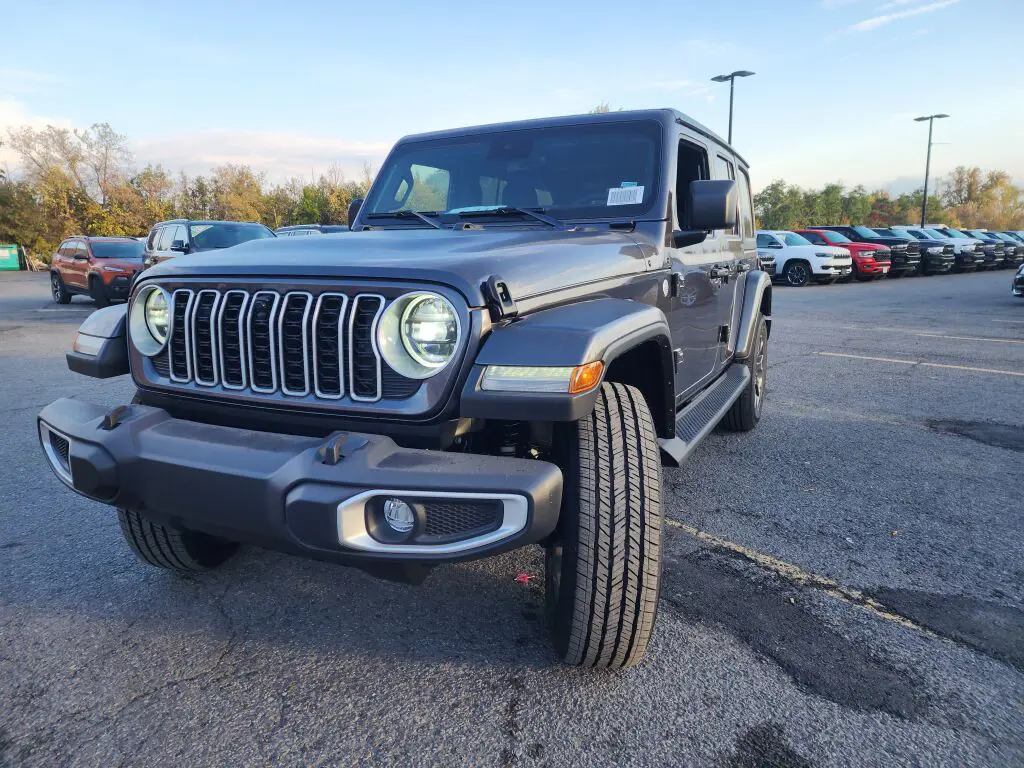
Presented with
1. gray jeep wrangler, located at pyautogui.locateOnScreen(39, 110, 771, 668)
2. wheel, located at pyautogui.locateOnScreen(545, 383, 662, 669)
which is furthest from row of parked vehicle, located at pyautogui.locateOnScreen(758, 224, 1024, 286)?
wheel, located at pyautogui.locateOnScreen(545, 383, 662, 669)

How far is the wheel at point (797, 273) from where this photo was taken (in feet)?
68.0

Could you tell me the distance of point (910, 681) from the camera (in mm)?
2189

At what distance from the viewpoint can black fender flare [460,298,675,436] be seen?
181 centimetres

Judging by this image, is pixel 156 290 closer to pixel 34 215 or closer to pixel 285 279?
pixel 285 279

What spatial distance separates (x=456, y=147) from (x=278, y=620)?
2.35m

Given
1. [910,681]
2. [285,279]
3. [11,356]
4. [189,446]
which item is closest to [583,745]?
[910,681]

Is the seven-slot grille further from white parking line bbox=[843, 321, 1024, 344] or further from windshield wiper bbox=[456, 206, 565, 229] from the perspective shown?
white parking line bbox=[843, 321, 1024, 344]

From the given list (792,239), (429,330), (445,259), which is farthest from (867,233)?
(429,330)

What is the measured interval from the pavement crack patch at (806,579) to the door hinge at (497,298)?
1.75 meters

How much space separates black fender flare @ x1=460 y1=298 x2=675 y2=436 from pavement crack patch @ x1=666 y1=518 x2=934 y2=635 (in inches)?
55.4

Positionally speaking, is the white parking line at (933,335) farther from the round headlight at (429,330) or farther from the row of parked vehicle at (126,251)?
the round headlight at (429,330)

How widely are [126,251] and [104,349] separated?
14.5 metres

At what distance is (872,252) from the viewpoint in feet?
71.1

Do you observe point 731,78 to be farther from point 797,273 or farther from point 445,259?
point 445,259
